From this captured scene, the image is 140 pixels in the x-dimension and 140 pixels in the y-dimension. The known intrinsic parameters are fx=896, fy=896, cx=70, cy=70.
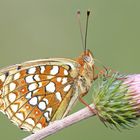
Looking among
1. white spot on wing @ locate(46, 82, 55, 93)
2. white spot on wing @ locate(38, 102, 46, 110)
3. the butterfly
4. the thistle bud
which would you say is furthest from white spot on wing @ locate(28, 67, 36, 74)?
the thistle bud

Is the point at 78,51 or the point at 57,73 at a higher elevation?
the point at 57,73

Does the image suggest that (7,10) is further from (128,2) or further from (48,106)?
(48,106)

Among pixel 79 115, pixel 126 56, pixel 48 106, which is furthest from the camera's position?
pixel 126 56

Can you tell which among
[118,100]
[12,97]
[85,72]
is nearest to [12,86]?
[12,97]

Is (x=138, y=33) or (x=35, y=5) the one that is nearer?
(x=138, y=33)

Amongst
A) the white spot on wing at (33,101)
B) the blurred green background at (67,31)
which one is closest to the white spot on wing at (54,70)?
the white spot on wing at (33,101)

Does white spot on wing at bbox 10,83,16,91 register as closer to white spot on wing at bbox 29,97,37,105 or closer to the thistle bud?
white spot on wing at bbox 29,97,37,105

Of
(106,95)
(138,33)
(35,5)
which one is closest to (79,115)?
(106,95)
